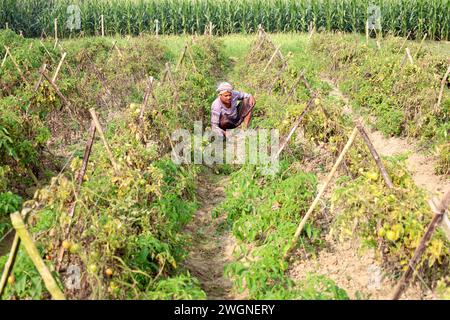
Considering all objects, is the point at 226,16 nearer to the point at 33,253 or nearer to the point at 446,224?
the point at 446,224

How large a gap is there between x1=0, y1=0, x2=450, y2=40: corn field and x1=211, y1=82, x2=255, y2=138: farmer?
12446mm

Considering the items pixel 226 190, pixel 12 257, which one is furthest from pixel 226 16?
pixel 12 257

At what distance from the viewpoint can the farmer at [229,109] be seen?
7.39 m

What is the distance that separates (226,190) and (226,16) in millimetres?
15484

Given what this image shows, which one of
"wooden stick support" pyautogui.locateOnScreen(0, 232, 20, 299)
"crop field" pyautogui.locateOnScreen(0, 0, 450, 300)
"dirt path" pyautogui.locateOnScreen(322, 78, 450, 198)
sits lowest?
"dirt path" pyautogui.locateOnScreen(322, 78, 450, 198)

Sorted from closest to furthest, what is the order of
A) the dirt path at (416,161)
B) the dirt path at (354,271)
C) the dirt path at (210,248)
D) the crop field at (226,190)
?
the crop field at (226,190) → the dirt path at (354,271) → the dirt path at (210,248) → the dirt path at (416,161)

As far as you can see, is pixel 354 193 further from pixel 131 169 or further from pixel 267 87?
pixel 267 87

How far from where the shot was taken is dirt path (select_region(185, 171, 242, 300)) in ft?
14.9

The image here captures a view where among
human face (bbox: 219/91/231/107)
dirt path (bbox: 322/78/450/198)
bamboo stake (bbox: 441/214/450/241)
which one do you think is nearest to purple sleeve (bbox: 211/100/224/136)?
human face (bbox: 219/91/231/107)

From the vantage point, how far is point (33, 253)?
121 inches

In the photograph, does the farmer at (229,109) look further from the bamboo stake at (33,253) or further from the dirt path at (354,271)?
the bamboo stake at (33,253)

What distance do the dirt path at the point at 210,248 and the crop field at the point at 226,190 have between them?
20 millimetres

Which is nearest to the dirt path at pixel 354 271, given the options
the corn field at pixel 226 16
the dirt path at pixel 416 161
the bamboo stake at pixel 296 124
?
the dirt path at pixel 416 161

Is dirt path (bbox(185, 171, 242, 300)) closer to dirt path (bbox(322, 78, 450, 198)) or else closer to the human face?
the human face
